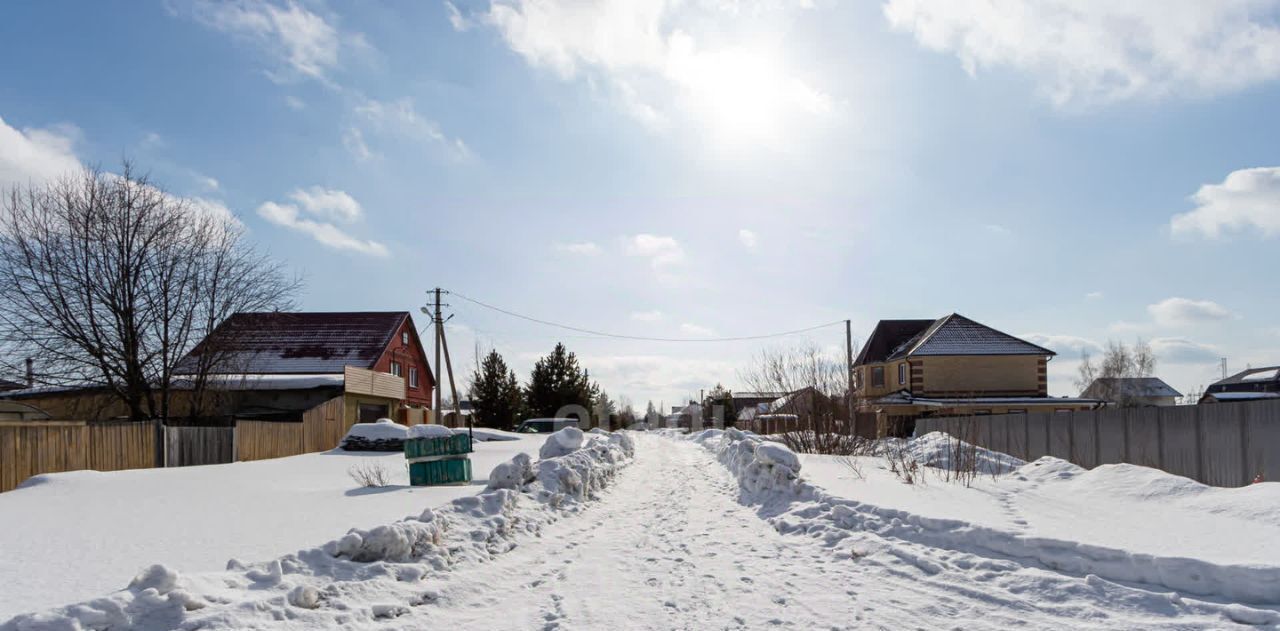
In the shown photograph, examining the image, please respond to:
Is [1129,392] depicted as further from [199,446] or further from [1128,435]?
[199,446]

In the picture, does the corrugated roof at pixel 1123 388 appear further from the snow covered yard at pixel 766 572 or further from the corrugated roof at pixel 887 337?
the snow covered yard at pixel 766 572

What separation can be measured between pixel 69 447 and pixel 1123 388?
74.4 metres

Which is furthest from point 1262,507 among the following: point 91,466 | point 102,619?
point 91,466

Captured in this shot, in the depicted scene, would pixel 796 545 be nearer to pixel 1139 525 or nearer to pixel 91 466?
pixel 1139 525

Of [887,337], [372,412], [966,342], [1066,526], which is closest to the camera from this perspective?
[1066,526]

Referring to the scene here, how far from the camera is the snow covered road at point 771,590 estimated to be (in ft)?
16.9

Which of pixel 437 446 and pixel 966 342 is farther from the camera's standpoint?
pixel 966 342

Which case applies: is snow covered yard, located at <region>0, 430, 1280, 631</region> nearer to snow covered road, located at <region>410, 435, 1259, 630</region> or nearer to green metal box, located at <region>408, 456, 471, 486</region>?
snow covered road, located at <region>410, 435, 1259, 630</region>

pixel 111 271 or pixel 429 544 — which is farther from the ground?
pixel 111 271

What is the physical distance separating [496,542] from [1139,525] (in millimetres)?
6520

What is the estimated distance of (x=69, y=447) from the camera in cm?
1345

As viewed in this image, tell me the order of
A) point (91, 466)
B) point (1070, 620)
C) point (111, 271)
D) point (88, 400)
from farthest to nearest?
point (88, 400), point (111, 271), point (91, 466), point (1070, 620)

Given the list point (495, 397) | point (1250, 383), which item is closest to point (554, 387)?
point (495, 397)

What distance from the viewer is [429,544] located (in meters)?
7.04
